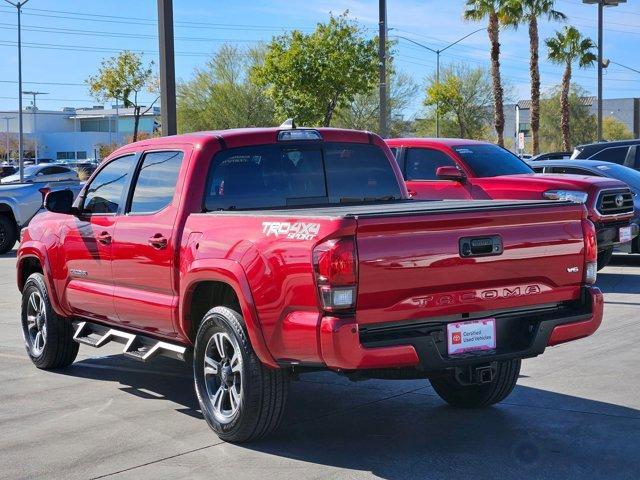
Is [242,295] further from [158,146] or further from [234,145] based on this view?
[158,146]

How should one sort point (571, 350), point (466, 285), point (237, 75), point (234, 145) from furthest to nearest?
point (237, 75) → point (571, 350) → point (234, 145) → point (466, 285)

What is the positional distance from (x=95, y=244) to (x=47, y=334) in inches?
50.4

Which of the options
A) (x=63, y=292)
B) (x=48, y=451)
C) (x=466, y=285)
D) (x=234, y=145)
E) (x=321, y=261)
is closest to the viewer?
(x=321, y=261)

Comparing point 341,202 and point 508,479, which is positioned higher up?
point 341,202

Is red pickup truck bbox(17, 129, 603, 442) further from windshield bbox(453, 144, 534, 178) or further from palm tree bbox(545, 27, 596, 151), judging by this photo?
palm tree bbox(545, 27, 596, 151)

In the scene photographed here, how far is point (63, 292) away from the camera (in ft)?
26.3

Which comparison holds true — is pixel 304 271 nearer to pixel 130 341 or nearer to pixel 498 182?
pixel 130 341

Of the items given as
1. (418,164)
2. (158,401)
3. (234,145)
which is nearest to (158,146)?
(234,145)

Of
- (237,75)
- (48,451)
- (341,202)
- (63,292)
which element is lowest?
(48,451)

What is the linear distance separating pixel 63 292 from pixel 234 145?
2.26 meters

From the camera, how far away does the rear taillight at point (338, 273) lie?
16.8 ft

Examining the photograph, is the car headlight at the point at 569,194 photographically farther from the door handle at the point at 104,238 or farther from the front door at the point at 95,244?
the door handle at the point at 104,238

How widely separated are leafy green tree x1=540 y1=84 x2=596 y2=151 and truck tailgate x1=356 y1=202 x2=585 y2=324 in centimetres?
7759

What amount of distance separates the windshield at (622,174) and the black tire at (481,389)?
31.7 feet
